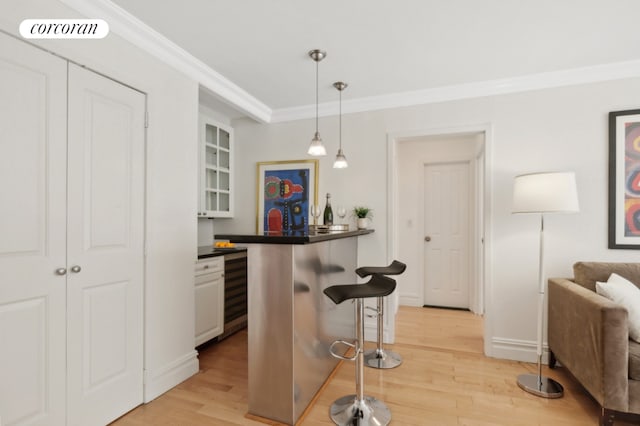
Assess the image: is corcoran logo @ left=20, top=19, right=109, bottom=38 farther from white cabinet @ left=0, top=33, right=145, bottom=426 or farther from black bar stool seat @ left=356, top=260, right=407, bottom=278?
black bar stool seat @ left=356, top=260, right=407, bottom=278

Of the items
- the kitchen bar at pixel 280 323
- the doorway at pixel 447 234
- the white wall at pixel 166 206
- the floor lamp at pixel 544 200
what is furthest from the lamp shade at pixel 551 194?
the white wall at pixel 166 206

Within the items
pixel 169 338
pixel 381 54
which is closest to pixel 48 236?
pixel 169 338

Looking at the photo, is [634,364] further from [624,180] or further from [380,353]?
[380,353]

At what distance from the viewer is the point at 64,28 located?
68.2 inches

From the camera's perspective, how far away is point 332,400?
2.24 metres

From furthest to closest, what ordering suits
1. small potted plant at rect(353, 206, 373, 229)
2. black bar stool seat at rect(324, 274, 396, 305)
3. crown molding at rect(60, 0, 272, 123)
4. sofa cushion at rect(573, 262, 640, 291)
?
1. small potted plant at rect(353, 206, 373, 229)
2. sofa cushion at rect(573, 262, 640, 291)
3. crown molding at rect(60, 0, 272, 123)
4. black bar stool seat at rect(324, 274, 396, 305)

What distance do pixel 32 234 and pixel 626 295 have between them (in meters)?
3.52

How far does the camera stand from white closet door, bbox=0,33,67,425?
1514mm

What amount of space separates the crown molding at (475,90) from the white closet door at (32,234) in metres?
2.35

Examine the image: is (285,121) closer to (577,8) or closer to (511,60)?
(511,60)

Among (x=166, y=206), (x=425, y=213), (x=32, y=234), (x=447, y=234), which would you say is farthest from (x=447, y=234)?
(x=32, y=234)

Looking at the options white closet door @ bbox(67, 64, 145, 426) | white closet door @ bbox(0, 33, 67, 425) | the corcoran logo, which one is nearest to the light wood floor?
white closet door @ bbox(67, 64, 145, 426)

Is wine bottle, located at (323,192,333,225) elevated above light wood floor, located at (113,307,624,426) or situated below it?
above

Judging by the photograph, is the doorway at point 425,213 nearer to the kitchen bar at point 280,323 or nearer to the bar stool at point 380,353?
the bar stool at point 380,353
